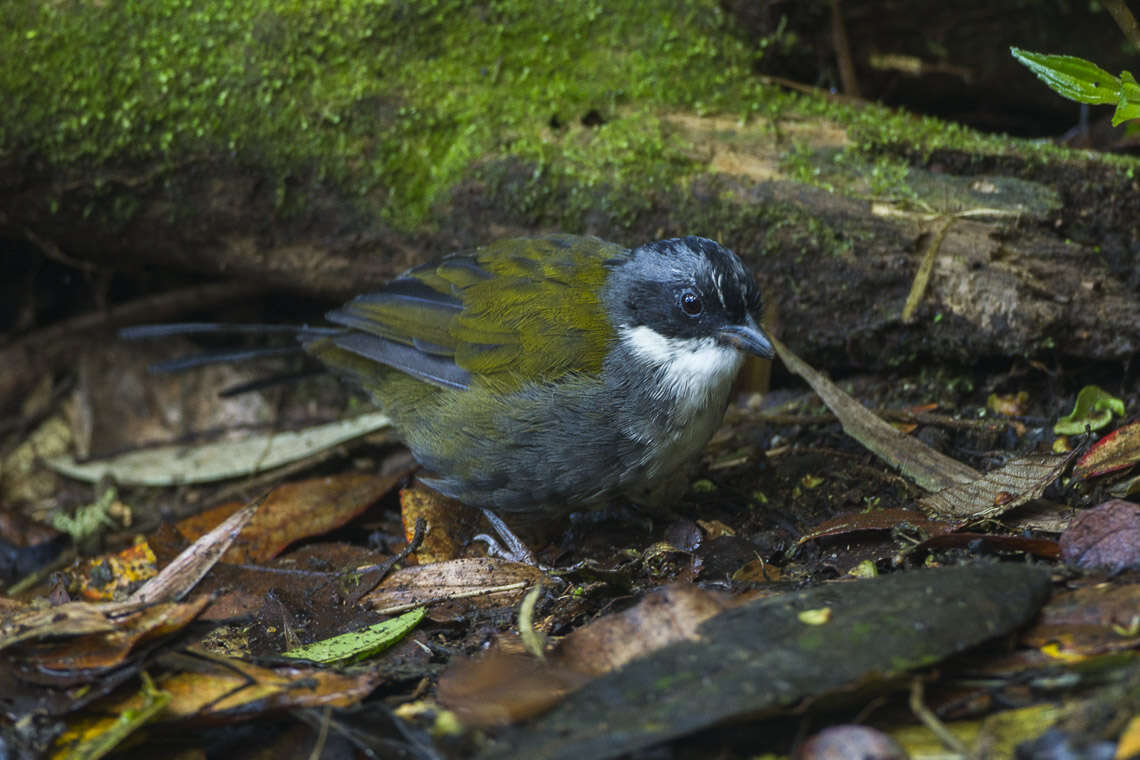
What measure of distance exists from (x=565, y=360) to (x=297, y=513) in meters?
1.45

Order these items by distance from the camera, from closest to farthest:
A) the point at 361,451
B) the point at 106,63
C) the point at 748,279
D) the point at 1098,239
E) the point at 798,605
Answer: the point at 798,605
the point at 748,279
the point at 1098,239
the point at 106,63
the point at 361,451

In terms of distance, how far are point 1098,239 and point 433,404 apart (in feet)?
9.21

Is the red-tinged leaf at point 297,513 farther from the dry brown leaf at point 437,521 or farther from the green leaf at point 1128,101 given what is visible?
the green leaf at point 1128,101

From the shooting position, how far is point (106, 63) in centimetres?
462

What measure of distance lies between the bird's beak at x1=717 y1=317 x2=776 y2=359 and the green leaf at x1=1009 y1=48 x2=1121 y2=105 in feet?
4.05

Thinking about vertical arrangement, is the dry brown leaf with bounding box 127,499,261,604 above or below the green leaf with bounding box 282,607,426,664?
above

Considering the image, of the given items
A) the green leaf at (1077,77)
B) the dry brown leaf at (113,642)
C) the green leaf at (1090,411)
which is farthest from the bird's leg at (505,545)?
the green leaf at (1077,77)

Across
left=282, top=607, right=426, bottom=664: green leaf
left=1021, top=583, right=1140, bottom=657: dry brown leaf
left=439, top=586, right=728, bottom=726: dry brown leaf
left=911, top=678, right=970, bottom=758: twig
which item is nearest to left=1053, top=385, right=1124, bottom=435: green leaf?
left=1021, top=583, right=1140, bottom=657: dry brown leaf

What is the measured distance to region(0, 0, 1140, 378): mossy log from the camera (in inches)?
175

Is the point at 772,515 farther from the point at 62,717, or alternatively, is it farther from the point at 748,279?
the point at 62,717

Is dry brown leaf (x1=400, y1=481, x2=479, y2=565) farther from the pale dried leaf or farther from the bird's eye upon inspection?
the bird's eye

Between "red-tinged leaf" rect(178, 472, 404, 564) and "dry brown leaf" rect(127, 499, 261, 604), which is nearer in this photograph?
"dry brown leaf" rect(127, 499, 261, 604)

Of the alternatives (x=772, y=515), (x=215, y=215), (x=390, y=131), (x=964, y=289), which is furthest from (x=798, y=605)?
(x=215, y=215)

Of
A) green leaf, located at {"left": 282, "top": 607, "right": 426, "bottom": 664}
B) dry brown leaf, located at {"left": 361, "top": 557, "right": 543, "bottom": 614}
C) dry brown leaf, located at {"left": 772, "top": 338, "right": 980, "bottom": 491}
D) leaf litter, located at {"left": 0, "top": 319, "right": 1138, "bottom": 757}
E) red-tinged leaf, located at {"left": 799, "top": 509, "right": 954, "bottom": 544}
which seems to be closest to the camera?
leaf litter, located at {"left": 0, "top": 319, "right": 1138, "bottom": 757}
